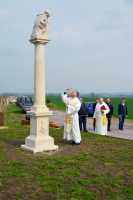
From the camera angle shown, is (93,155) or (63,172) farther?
(93,155)

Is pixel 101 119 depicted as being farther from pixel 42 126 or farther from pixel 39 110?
pixel 39 110

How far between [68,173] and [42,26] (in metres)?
4.85

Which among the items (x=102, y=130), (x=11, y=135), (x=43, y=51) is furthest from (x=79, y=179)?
(x=102, y=130)

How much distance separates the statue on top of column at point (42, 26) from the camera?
7.79m

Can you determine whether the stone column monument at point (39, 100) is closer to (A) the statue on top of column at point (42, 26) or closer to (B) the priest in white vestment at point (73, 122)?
(A) the statue on top of column at point (42, 26)

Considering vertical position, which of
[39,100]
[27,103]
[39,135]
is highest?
[39,100]

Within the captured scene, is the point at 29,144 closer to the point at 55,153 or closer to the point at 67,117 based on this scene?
the point at 55,153

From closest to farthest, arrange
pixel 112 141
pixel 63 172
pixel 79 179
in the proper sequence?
pixel 79 179 < pixel 63 172 < pixel 112 141

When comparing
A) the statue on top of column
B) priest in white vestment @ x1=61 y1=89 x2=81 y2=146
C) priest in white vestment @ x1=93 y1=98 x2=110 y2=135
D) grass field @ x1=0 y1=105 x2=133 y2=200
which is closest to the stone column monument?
the statue on top of column

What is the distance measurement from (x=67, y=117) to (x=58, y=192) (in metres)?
4.40

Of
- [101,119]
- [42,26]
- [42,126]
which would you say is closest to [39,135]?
[42,126]

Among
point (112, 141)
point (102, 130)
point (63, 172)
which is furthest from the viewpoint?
point (102, 130)

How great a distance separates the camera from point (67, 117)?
28.5 feet

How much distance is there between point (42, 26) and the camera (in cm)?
781
